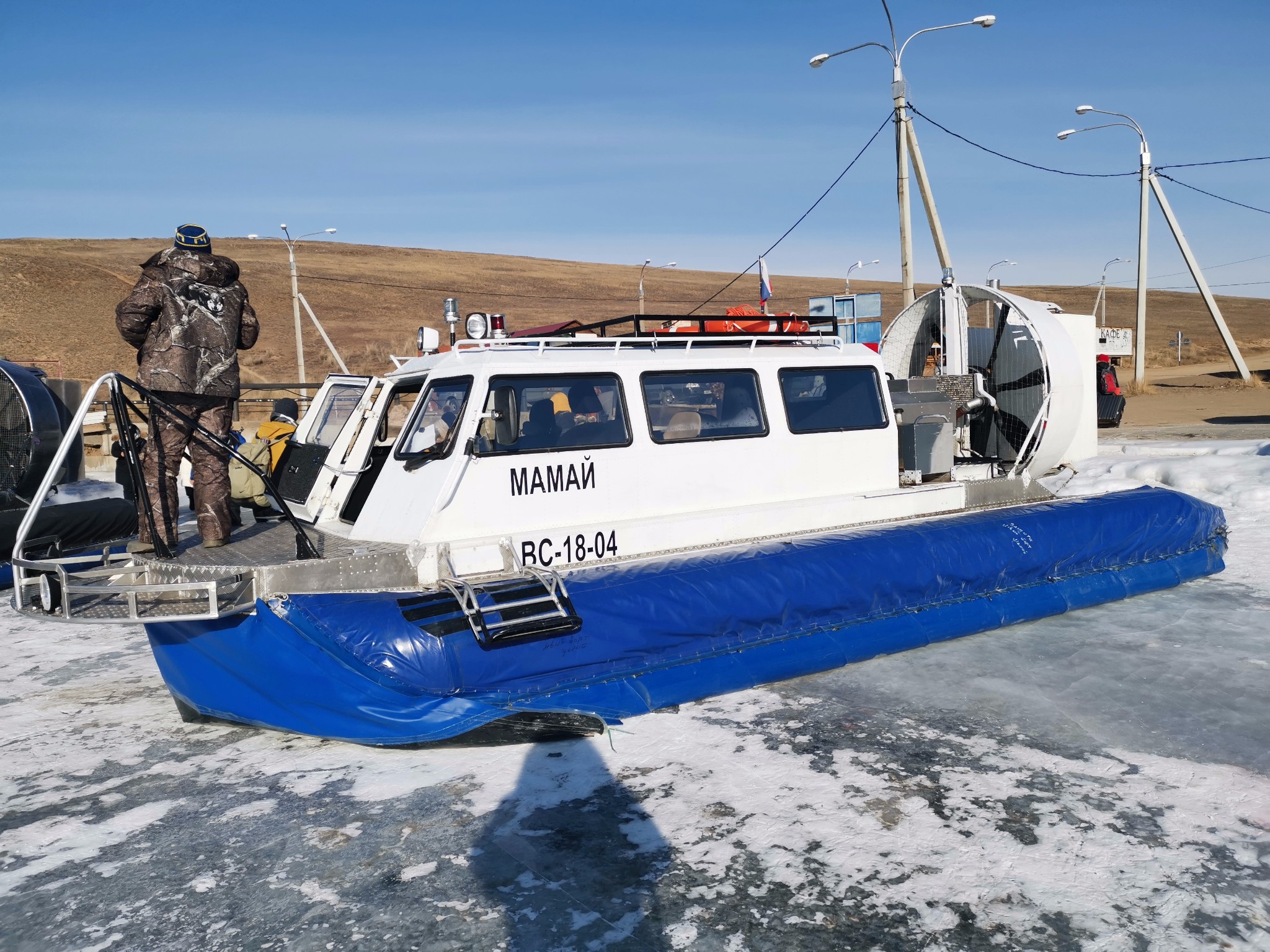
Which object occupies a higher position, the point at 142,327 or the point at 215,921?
the point at 142,327

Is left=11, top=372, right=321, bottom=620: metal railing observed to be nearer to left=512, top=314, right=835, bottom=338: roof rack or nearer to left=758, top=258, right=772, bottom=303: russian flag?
left=512, top=314, right=835, bottom=338: roof rack

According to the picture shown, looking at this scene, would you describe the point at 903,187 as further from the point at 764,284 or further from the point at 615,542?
the point at 615,542

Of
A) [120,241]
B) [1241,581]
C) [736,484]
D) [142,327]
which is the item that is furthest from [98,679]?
[120,241]

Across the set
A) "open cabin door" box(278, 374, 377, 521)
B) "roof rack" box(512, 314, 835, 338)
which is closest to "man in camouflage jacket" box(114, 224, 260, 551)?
"open cabin door" box(278, 374, 377, 521)

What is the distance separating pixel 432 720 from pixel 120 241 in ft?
283

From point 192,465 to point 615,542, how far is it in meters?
2.16

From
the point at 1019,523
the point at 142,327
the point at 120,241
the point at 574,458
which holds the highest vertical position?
the point at 120,241

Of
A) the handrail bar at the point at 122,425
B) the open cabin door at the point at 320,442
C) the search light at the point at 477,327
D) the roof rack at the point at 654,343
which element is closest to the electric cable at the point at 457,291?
the roof rack at the point at 654,343

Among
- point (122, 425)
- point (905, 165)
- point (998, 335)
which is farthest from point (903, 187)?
point (122, 425)

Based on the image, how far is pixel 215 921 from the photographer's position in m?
3.20

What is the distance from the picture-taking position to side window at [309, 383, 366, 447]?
6.55m

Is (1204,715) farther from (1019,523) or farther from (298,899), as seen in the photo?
(298,899)

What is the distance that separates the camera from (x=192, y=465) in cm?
499

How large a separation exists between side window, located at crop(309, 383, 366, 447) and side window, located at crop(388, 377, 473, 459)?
1.25 m
